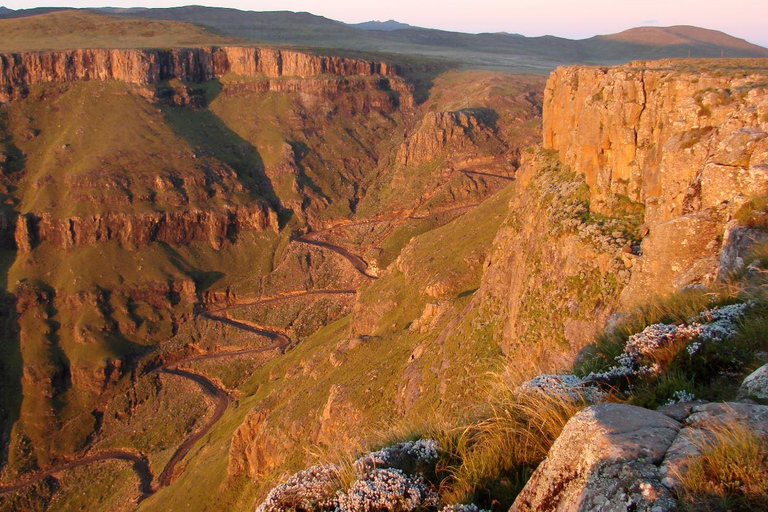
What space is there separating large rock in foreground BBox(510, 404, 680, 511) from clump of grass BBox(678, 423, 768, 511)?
24 cm

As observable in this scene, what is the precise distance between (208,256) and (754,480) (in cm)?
11458

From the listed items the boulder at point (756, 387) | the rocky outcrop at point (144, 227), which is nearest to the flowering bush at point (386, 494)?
the boulder at point (756, 387)

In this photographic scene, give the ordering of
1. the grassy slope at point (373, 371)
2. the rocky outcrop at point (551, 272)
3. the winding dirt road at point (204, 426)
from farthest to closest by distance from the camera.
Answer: the winding dirt road at point (204, 426) → the grassy slope at point (373, 371) → the rocky outcrop at point (551, 272)

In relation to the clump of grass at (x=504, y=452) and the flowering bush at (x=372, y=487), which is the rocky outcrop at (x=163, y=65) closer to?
the flowering bush at (x=372, y=487)

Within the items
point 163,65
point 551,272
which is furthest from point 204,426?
point 163,65

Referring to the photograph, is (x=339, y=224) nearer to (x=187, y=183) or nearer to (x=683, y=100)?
(x=187, y=183)

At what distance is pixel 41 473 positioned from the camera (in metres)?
72.8

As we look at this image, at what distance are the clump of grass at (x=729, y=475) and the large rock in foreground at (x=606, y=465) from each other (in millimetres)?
243

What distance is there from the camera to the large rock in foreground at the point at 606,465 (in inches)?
210

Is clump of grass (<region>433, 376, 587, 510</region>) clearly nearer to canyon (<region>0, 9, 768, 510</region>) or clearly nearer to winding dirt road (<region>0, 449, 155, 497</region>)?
canyon (<region>0, 9, 768, 510</region>)

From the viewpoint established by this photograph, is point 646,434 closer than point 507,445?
Yes

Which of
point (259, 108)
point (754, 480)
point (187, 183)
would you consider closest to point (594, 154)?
point (754, 480)

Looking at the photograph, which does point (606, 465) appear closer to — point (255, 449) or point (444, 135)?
point (255, 449)

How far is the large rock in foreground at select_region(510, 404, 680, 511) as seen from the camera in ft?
17.5
